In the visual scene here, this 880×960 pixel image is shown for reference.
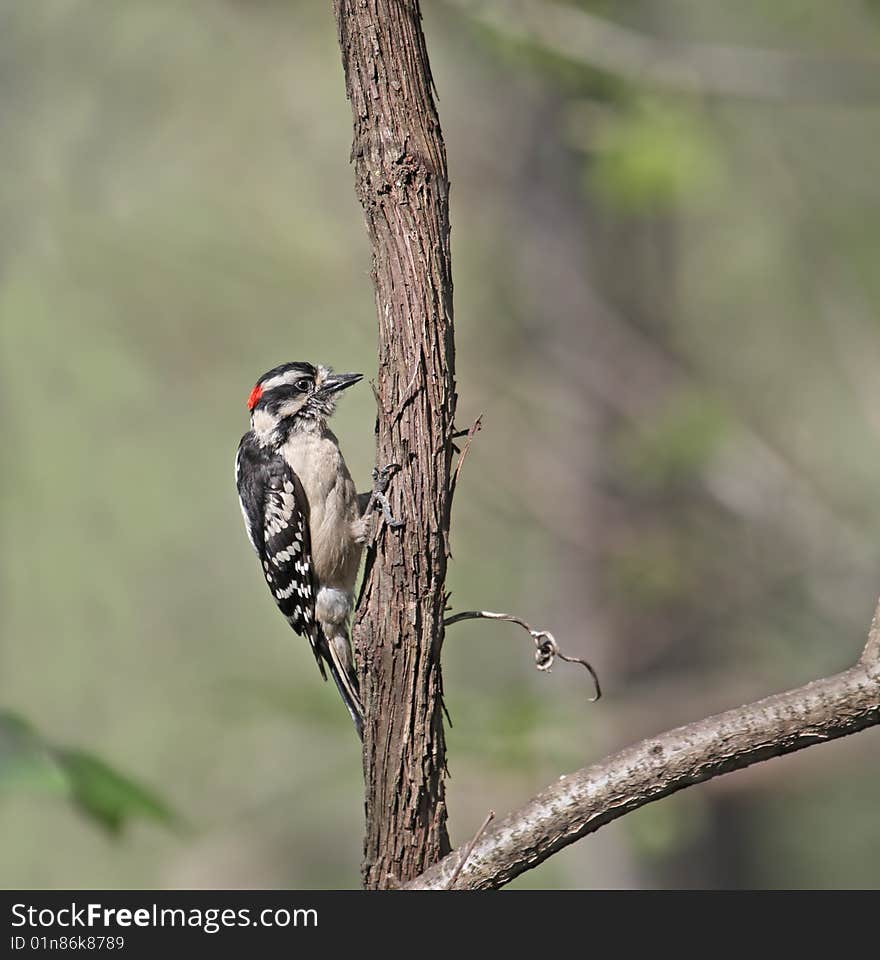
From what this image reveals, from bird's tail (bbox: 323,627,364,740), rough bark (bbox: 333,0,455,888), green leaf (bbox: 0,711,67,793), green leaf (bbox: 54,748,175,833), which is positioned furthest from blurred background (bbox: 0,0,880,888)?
green leaf (bbox: 0,711,67,793)

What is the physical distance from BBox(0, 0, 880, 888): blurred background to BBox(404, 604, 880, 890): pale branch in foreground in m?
4.69

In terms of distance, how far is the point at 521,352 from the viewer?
10289 mm

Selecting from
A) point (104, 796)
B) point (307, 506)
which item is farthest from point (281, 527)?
point (104, 796)

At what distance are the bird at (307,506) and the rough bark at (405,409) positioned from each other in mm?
1584

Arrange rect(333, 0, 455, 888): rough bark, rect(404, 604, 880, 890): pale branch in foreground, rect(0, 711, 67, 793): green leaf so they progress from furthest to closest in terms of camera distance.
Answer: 1. rect(333, 0, 455, 888): rough bark
2. rect(404, 604, 880, 890): pale branch in foreground
3. rect(0, 711, 67, 793): green leaf

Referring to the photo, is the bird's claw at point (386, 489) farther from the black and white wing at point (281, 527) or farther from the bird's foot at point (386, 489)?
the black and white wing at point (281, 527)

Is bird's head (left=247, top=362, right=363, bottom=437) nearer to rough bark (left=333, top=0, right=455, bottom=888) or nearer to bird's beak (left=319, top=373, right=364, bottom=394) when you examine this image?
bird's beak (left=319, top=373, right=364, bottom=394)

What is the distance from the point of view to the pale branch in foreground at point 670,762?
2.51 metres

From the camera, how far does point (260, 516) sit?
16.1 feet

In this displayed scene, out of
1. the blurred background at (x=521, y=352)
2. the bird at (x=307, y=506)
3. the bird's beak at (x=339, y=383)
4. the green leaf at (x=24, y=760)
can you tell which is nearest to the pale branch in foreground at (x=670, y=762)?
the green leaf at (x=24, y=760)

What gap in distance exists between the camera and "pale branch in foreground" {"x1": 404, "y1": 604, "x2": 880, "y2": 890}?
8.23 feet

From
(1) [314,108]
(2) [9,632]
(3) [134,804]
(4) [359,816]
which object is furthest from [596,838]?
(3) [134,804]

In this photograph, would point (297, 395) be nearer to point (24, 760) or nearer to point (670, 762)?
point (670, 762)

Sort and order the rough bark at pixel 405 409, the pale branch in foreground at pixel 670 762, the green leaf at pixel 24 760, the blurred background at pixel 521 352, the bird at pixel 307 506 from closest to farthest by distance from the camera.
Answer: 1. the green leaf at pixel 24 760
2. the pale branch in foreground at pixel 670 762
3. the rough bark at pixel 405 409
4. the bird at pixel 307 506
5. the blurred background at pixel 521 352
